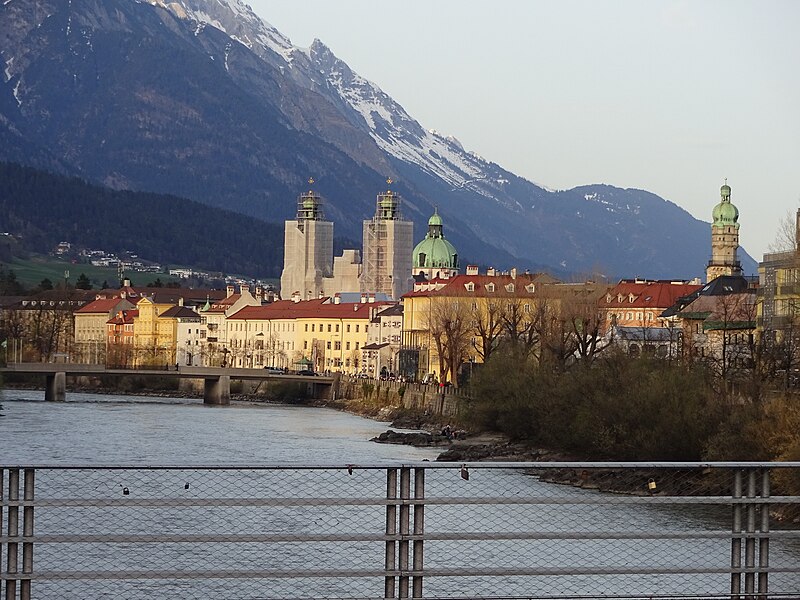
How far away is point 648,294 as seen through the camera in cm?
15125

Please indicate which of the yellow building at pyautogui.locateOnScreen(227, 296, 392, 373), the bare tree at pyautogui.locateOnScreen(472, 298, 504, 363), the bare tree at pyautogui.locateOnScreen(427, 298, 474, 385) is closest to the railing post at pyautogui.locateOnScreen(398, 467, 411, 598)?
the bare tree at pyautogui.locateOnScreen(472, 298, 504, 363)

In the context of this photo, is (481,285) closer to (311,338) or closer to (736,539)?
(311,338)

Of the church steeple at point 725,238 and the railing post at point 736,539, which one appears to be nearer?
the railing post at point 736,539

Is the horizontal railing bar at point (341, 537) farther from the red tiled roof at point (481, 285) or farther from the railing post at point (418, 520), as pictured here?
the red tiled roof at point (481, 285)

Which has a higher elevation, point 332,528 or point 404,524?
point 404,524

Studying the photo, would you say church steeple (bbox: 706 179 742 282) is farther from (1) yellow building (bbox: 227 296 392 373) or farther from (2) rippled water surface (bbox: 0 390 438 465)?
(2) rippled water surface (bbox: 0 390 438 465)

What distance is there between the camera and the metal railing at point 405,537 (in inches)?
455

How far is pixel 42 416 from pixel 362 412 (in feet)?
106

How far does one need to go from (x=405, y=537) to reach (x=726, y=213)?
6956 inches

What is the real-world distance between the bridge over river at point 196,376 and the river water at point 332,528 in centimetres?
5436

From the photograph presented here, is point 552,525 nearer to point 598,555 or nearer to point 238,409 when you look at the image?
point 598,555

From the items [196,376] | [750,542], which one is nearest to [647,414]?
[750,542]

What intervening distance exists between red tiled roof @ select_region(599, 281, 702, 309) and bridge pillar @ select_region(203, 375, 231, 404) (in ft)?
109

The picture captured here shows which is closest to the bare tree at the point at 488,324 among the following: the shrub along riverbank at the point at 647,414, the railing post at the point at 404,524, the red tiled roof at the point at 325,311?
the shrub along riverbank at the point at 647,414
